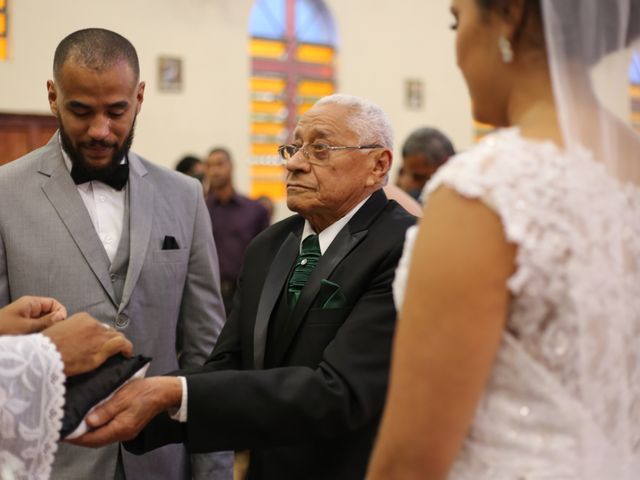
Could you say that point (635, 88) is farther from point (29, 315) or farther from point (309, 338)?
point (29, 315)

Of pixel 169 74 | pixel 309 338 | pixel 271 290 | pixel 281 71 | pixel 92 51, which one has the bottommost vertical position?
pixel 309 338

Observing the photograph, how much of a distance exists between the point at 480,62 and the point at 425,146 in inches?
129

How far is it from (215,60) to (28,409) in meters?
8.56

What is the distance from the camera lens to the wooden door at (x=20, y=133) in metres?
8.82

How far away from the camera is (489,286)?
123 cm

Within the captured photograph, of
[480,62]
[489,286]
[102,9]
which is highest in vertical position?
[102,9]

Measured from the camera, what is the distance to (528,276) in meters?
1.24

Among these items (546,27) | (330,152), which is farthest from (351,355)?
(546,27)

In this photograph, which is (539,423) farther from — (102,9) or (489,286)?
(102,9)

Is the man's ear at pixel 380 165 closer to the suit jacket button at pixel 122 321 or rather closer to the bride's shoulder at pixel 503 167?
the suit jacket button at pixel 122 321

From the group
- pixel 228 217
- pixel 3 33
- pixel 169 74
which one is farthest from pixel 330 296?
pixel 169 74

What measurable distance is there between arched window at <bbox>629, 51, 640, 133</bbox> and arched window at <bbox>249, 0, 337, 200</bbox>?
8933 mm

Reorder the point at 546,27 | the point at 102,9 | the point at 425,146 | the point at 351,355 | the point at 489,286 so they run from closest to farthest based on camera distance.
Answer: the point at 489,286, the point at 546,27, the point at 351,355, the point at 425,146, the point at 102,9

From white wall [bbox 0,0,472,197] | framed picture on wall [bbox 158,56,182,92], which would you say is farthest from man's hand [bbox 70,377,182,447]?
framed picture on wall [bbox 158,56,182,92]
